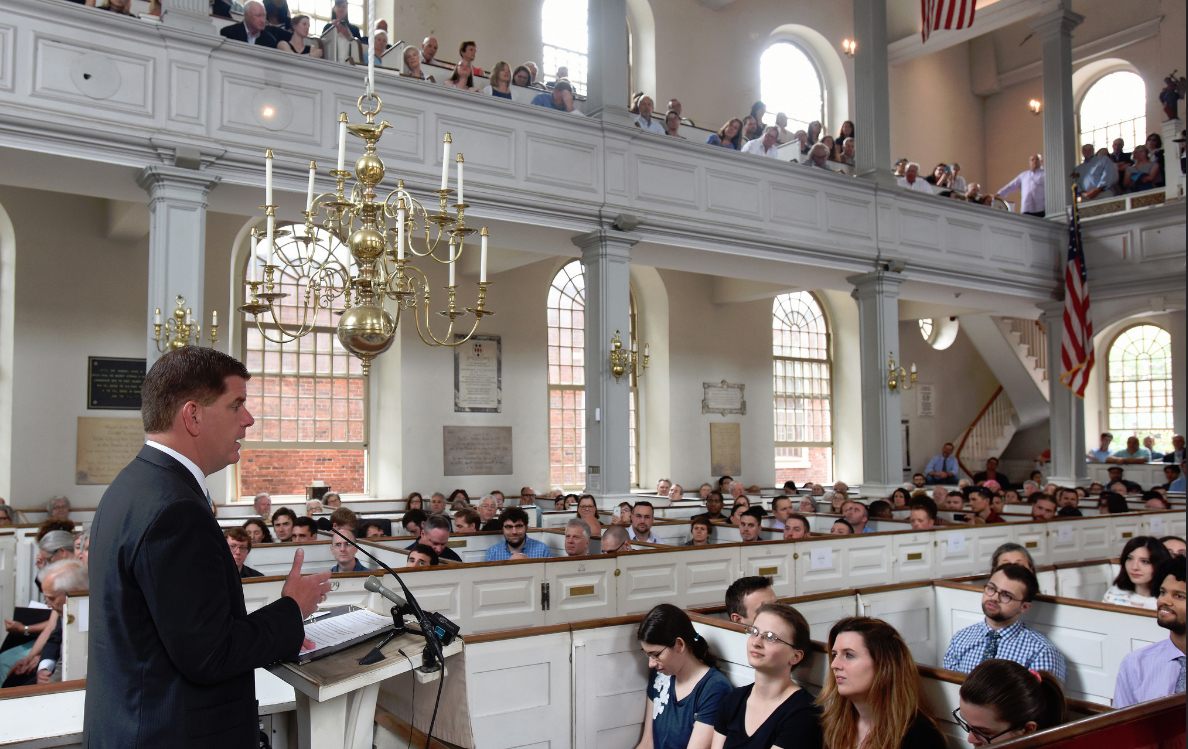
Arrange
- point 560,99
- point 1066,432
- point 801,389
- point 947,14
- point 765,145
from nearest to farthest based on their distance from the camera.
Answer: point 560,99, point 947,14, point 765,145, point 1066,432, point 801,389

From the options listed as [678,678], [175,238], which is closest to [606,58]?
[175,238]

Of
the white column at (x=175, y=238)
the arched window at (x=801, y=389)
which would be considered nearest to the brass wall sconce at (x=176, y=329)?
the white column at (x=175, y=238)

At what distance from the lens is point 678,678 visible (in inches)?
159

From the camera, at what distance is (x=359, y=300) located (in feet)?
15.3

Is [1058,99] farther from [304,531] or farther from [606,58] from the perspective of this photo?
[304,531]

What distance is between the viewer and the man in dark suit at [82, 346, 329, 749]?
179 cm

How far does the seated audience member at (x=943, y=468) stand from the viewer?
1812cm

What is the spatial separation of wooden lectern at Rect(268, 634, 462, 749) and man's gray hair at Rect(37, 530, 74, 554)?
5.19 meters

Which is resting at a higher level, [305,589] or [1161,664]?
[305,589]

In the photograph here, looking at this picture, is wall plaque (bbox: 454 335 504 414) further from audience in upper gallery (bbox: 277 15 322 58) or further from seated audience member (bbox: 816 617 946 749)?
seated audience member (bbox: 816 617 946 749)

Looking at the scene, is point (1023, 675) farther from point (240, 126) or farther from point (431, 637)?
point (240, 126)

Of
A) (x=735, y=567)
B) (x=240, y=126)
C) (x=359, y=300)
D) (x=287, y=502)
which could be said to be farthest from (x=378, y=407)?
(x=359, y=300)

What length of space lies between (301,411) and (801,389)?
32.6 feet

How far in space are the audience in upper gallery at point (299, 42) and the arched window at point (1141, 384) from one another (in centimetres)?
1803
